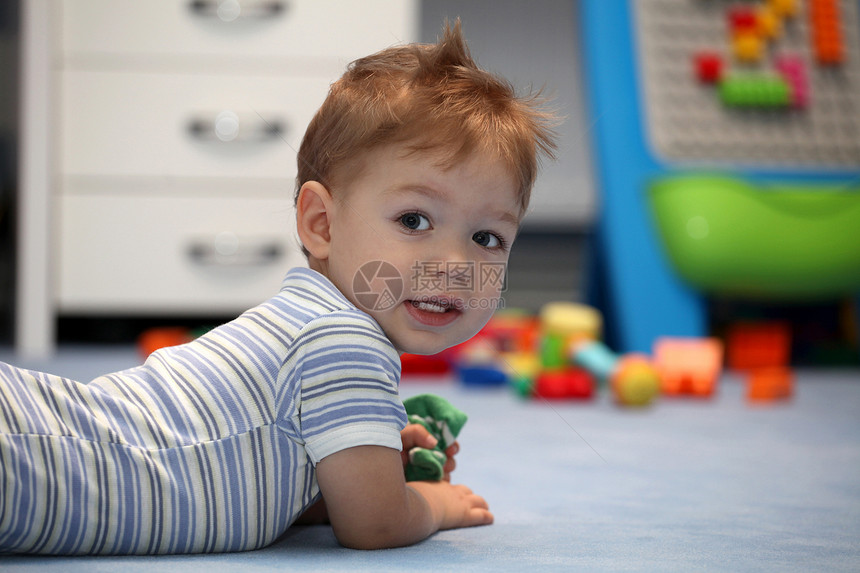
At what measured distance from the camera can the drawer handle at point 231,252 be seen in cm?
170

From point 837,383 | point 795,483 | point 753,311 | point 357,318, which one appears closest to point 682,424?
point 795,483

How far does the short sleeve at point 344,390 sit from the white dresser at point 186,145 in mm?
1190

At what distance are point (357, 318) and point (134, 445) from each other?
14cm

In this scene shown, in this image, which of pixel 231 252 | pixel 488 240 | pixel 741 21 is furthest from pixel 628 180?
pixel 488 240

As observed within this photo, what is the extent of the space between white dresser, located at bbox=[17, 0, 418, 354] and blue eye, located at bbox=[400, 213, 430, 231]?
3.81 feet

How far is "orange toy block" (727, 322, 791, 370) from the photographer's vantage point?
167 centimetres

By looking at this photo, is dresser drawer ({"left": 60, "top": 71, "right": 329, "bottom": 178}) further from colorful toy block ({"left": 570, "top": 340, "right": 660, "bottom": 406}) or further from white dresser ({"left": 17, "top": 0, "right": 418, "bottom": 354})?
colorful toy block ({"left": 570, "top": 340, "right": 660, "bottom": 406})

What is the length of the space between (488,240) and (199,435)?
209mm

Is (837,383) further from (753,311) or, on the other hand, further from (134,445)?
(134,445)

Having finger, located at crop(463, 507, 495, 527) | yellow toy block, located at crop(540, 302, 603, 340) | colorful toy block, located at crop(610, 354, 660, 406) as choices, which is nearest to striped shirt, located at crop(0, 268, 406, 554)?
finger, located at crop(463, 507, 495, 527)

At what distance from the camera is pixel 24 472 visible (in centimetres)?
47

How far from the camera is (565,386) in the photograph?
4.17 feet

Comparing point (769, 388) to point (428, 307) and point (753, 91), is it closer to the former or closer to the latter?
point (753, 91)

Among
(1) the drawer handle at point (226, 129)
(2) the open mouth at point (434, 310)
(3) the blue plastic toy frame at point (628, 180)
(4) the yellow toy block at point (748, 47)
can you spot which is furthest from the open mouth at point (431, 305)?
(4) the yellow toy block at point (748, 47)
